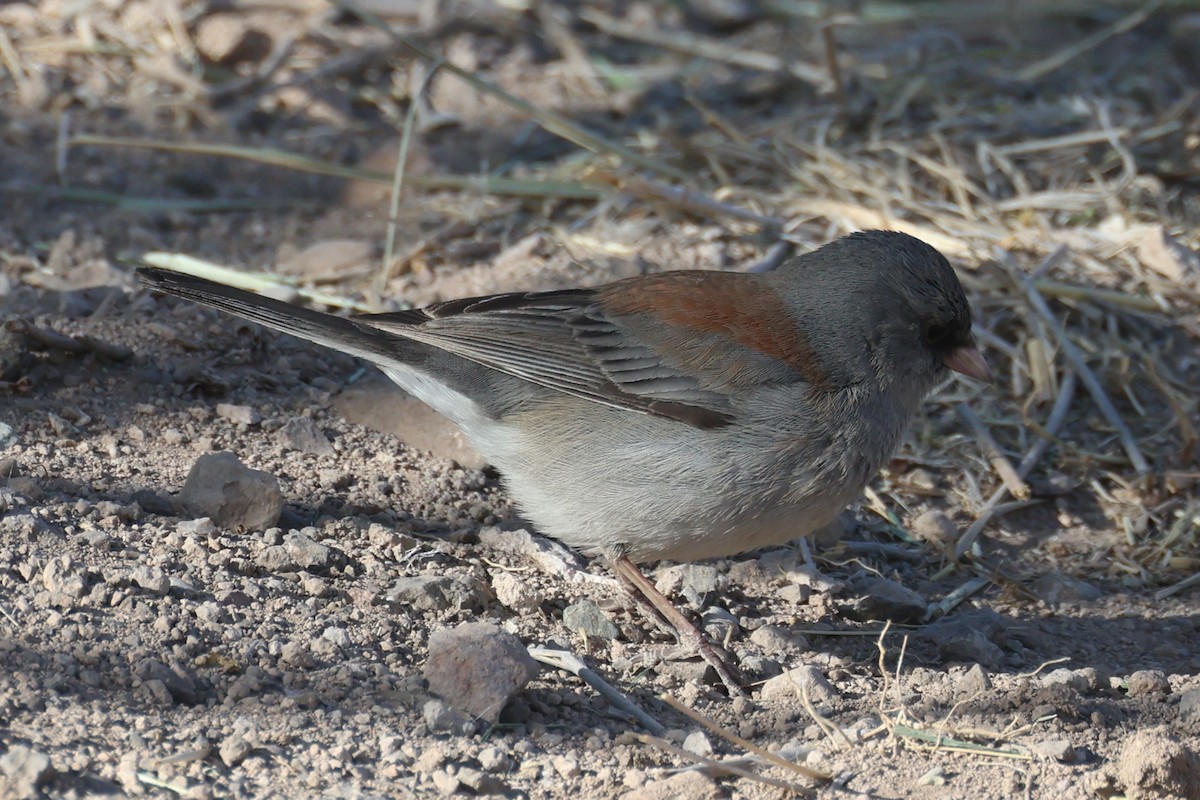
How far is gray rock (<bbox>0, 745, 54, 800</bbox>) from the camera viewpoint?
2795 millimetres

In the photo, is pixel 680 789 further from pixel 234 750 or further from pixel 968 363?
pixel 968 363

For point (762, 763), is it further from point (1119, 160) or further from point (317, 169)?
point (1119, 160)

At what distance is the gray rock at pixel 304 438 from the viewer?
4695 millimetres

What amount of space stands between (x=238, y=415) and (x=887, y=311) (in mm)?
2292

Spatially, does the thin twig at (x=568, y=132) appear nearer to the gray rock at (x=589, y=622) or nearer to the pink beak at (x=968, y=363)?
the pink beak at (x=968, y=363)

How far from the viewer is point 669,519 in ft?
13.3

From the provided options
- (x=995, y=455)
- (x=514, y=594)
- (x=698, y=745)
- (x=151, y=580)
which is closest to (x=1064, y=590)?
(x=995, y=455)

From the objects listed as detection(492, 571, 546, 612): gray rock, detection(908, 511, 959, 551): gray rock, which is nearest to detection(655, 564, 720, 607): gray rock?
detection(492, 571, 546, 612): gray rock

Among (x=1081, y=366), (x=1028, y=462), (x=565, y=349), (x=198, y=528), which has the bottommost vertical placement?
(x=198, y=528)

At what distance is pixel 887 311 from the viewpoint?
14.4ft

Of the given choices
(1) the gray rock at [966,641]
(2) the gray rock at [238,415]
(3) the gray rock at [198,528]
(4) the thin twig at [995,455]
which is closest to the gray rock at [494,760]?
(3) the gray rock at [198,528]

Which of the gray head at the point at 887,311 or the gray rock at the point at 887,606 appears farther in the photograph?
the gray rock at the point at 887,606

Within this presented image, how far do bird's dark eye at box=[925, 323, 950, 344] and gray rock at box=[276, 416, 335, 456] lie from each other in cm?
A: 212

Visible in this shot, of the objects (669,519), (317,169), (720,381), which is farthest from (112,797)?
(317,169)
